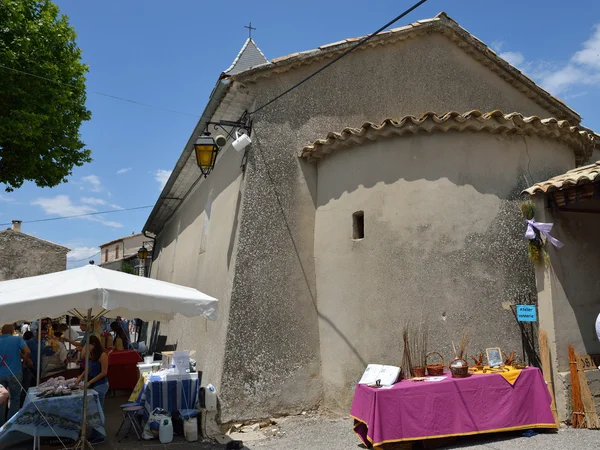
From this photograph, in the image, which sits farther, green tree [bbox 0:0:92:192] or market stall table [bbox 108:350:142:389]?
green tree [bbox 0:0:92:192]

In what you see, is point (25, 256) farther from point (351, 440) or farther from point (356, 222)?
point (351, 440)

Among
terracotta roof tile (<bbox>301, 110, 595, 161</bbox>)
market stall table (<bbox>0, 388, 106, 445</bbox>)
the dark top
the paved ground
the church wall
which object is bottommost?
the paved ground

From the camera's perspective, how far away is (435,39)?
33.8 ft

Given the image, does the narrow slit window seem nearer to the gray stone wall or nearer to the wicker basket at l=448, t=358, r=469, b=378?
the gray stone wall

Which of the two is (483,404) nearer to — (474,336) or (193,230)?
(474,336)

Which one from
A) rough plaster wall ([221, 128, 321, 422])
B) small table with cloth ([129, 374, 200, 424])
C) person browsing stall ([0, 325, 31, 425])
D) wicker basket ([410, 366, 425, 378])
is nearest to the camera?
wicker basket ([410, 366, 425, 378])

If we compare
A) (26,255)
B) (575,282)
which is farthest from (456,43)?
(26,255)

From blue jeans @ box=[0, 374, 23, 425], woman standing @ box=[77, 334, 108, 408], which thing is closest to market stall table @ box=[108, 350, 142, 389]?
blue jeans @ box=[0, 374, 23, 425]

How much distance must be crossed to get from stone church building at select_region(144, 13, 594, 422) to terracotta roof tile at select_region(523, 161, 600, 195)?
42cm

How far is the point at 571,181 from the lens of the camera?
6691 millimetres

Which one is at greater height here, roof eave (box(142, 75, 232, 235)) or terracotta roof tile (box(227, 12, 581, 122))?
terracotta roof tile (box(227, 12, 581, 122))

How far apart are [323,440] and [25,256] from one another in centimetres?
2804

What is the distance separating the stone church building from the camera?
288 inches

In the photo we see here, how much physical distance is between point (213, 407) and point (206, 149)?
4190 millimetres
